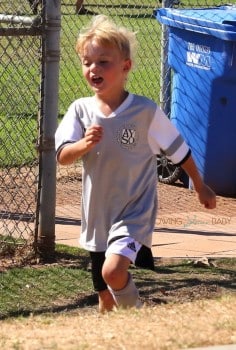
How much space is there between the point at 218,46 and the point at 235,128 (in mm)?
700

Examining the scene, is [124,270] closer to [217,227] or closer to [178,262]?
[178,262]

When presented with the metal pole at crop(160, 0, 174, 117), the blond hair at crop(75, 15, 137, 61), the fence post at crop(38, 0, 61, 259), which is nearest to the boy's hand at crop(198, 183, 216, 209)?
the blond hair at crop(75, 15, 137, 61)

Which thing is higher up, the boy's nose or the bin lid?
the bin lid

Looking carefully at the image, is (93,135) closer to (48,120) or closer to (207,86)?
(48,120)

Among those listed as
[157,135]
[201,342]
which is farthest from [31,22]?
[201,342]

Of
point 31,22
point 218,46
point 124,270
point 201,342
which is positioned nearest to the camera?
point 201,342

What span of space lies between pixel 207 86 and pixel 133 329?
463 centimetres

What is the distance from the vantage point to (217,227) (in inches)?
313

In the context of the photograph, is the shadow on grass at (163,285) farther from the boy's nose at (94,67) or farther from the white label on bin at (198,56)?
the white label on bin at (198,56)

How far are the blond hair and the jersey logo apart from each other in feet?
1.27

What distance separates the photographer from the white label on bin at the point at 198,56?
8805 mm

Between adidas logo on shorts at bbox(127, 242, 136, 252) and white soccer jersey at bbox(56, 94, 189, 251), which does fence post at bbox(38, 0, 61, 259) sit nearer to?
white soccer jersey at bbox(56, 94, 189, 251)

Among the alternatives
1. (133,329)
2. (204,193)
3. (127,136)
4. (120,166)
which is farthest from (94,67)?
(133,329)

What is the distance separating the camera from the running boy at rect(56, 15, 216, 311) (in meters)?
5.14
